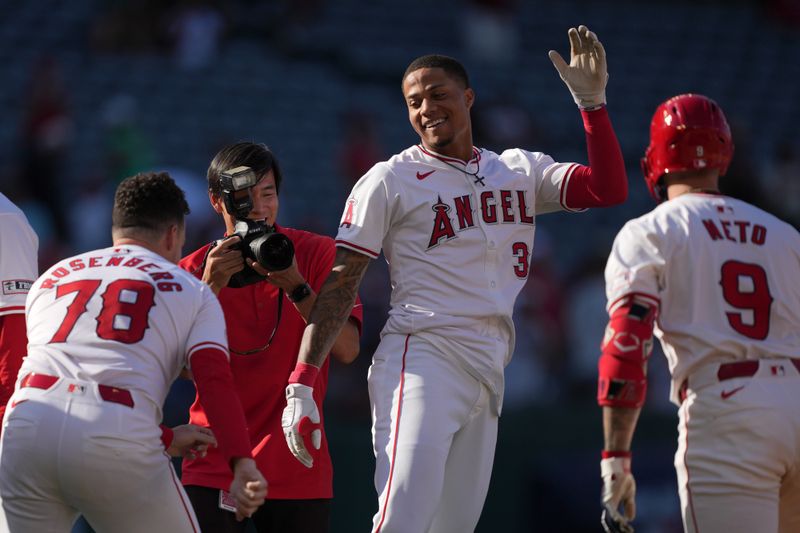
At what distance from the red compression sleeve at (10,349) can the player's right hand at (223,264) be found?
30.5 inches

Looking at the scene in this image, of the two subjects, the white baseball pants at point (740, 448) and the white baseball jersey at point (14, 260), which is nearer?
the white baseball pants at point (740, 448)

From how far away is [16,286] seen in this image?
5.22m

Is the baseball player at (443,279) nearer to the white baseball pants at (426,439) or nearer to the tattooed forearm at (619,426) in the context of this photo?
the white baseball pants at (426,439)

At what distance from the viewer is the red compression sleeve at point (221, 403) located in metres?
4.33

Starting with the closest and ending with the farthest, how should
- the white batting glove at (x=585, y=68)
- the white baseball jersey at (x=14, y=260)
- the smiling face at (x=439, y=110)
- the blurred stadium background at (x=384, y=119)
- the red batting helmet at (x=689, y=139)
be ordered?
the red batting helmet at (x=689, y=139) → the white baseball jersey at (x=14, y=260) → the white batting glove at (x=585, y=68) → the smiling face at (x=439, y=110) → the blurred stadium background at (x=384, y=119)

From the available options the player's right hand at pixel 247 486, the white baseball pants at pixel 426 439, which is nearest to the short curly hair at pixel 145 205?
the player's right hand at pixel 247 486

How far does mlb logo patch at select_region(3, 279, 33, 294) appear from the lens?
205 inches

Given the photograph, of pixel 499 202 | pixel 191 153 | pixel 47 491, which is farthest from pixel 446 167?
pixel 191 153

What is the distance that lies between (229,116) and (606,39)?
6006 millimetres

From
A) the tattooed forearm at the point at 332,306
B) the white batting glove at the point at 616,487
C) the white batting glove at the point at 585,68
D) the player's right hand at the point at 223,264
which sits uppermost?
the white batting glove at the point at 585,68

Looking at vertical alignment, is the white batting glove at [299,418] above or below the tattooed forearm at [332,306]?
below

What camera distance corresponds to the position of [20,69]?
1401cm

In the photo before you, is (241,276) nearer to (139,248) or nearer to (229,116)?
(139,248)

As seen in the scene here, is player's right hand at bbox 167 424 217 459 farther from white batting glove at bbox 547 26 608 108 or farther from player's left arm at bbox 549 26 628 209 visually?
white batting glove at bbox 547 26 608 108
